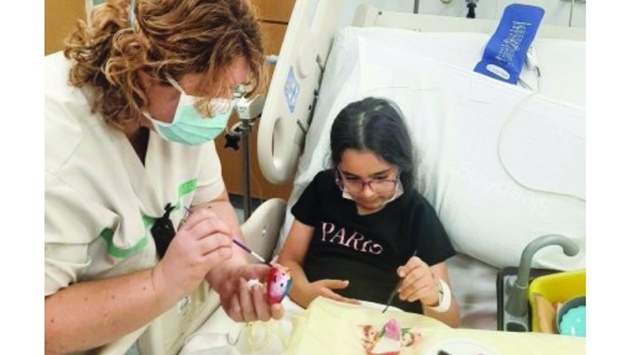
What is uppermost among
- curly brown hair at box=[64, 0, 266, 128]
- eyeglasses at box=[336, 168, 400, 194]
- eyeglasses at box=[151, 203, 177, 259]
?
curly brown hair at box=[64, 0, 266, 128]

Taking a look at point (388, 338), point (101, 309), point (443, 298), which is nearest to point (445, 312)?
point (443, 298)

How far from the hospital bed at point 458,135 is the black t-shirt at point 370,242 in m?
0.08

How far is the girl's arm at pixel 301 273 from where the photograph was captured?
1433 millimetres

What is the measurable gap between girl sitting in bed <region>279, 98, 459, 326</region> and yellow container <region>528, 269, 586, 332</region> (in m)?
0.18

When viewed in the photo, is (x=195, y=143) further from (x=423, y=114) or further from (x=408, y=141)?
(x=423, y=114)

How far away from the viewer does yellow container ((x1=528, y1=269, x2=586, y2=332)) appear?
130 cm

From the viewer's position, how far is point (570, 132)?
1546 millimetres

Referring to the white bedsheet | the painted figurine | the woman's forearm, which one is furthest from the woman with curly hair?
the white bedsheet

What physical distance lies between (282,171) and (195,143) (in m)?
0.65

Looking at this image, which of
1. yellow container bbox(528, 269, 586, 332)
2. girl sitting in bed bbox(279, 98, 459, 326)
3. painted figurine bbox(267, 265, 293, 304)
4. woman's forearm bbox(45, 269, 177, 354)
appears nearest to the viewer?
woman's forearm bbox(45, 269, 177, 354)

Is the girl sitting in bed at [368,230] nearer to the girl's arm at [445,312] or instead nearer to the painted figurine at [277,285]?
the girl's arm at [445,312]

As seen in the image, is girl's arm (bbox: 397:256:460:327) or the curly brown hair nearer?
the curly brown hair

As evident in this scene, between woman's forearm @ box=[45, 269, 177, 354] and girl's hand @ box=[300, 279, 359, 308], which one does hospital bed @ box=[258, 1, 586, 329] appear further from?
woman's forearm @ box=[45, 269, 177, 354]
